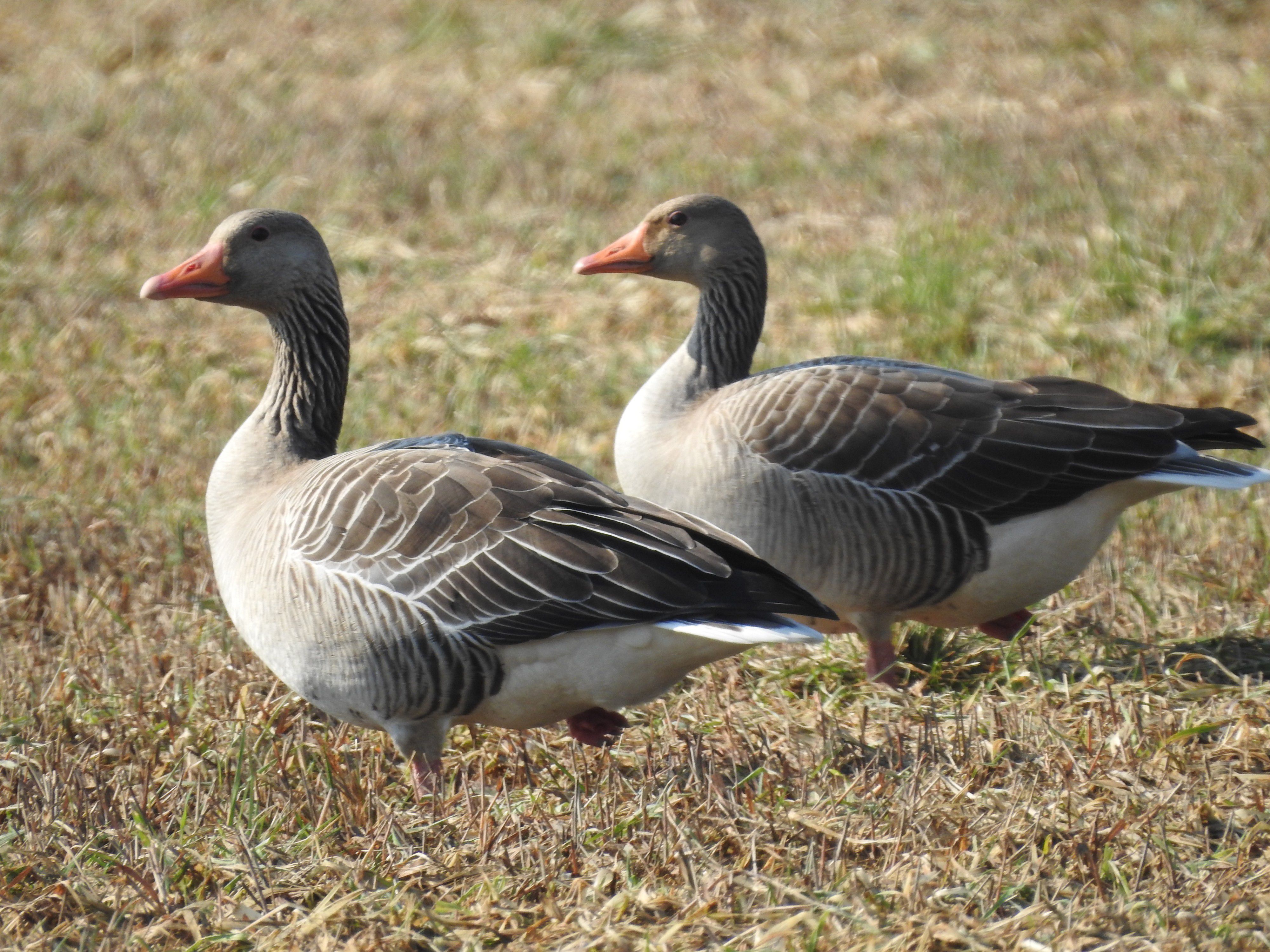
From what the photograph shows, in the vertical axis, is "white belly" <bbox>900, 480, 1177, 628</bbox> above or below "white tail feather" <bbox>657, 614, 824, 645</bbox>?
below

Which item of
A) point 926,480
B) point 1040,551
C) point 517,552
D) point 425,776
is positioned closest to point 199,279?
point 517,552

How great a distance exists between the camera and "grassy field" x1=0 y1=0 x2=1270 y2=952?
10.8 feet

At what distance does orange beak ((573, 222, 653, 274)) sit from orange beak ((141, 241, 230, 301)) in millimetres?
1425

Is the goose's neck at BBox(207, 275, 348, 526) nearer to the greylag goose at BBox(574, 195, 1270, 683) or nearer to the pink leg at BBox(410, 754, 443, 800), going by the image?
the pink leg at BBox(410, 754, 443, 800)

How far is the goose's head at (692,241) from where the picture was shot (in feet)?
18.4

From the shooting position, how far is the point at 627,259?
223 inches

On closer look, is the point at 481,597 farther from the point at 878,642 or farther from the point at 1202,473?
the point at 1202,473

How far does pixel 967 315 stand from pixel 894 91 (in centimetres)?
441

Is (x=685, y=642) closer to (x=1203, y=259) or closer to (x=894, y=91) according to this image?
(x=1203, y=259)

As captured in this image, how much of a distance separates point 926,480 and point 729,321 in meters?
1.11

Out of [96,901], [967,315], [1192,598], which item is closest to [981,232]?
[967,315]

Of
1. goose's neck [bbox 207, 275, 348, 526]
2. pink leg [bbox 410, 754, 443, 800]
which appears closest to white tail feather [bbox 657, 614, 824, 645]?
pink leg [bbox 410, 754, 443, 800]

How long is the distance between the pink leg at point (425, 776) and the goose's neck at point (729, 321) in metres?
1.89

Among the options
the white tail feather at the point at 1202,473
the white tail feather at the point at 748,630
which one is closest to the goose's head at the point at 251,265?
the white tail feather at the point at 748,630
